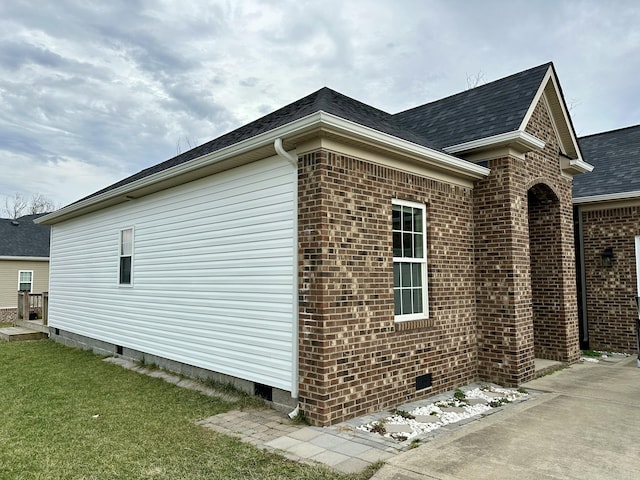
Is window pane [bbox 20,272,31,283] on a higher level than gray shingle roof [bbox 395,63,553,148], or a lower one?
lower

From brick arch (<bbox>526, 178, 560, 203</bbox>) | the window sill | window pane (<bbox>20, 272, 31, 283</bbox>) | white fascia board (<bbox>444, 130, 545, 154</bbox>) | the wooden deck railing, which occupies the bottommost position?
the wooden deck railing

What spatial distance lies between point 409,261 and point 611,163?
8644 mm

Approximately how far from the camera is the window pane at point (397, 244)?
613 cm

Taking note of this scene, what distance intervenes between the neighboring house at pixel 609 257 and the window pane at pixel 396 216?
246 inches

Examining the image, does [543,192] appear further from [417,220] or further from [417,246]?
[417,246]

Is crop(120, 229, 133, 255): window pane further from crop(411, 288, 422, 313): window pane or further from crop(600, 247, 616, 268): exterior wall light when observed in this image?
crop(600, 247, 616, 268): exterior wall light

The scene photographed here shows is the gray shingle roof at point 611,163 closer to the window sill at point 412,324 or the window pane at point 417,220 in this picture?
the window pane at point 417,220

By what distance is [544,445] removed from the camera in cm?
435

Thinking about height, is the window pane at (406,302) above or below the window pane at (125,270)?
below

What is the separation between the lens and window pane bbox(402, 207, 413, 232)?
631cm

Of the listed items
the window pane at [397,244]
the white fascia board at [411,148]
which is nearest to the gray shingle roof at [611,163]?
the white fascia board at [411,148]

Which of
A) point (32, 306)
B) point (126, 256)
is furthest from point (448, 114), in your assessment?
point (32, 306)

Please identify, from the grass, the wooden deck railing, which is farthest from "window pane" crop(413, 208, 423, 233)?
the wooden deck railing

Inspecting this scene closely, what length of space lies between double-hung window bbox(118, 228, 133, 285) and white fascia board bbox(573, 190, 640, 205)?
1002cm
